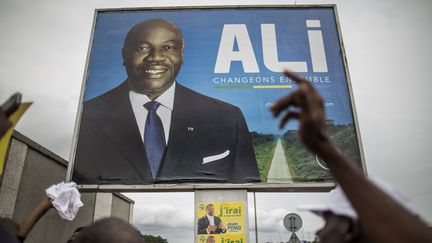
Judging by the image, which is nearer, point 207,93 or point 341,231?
point 341,231

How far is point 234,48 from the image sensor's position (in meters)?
7.59

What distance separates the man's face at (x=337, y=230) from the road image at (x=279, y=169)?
17.2 feet

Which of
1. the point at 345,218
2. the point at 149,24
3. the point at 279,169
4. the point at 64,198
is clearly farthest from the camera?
the point at 149,24

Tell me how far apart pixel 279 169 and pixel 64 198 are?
14.3 ft

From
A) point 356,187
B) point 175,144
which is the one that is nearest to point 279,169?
point 175,144

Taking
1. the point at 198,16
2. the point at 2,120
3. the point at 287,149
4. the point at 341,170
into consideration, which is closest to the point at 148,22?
the point at 198,16

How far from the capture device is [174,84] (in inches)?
288

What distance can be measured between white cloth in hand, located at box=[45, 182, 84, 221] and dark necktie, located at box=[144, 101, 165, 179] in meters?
3.31

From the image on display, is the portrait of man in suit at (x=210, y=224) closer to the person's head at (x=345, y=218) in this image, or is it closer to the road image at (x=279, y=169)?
the road image at (x=279, y=169)

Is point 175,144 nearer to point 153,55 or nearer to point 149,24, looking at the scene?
point 153,55

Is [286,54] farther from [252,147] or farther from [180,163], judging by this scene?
[180,163]

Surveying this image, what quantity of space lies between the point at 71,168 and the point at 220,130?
9.56 feet

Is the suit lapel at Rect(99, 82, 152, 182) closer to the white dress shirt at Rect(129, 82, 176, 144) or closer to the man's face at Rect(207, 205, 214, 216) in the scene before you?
the white dress shirt at Rect(129, 82, 176, 144)

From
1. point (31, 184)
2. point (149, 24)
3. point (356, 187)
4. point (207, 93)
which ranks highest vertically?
point (149, 24)
